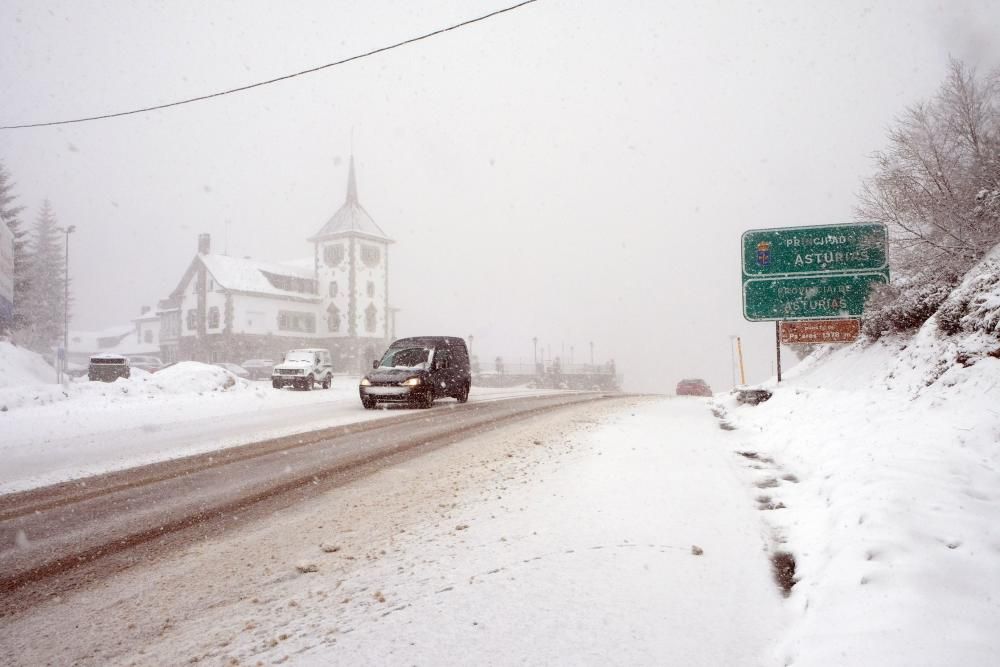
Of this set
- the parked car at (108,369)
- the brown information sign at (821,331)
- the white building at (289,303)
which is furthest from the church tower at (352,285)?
the brown information sign at (821,331)

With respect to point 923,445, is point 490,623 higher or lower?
lower

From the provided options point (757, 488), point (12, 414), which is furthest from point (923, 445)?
point (12, 414)

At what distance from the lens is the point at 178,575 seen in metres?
3.48

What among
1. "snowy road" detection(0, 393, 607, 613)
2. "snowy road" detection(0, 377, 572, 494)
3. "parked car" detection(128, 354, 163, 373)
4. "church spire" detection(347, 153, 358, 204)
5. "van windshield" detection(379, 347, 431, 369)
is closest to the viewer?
"snowy road" detection(0, 393, 607, 613)

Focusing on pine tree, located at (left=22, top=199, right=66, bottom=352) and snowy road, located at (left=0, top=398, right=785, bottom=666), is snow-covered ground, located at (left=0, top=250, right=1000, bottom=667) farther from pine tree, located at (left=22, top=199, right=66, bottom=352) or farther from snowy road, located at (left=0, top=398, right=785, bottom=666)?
pine tree, located at (left=22, top=199, right=66, bottom=352)

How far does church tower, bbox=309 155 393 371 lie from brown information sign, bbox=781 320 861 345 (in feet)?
171

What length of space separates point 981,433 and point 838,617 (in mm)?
3052

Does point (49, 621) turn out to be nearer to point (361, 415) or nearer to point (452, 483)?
point (452, 483)

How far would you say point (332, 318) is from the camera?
2485 inches

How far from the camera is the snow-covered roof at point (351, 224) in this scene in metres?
63.6

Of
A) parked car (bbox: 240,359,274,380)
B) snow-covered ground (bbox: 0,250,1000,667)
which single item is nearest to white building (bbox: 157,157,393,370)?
parked car (bbox: 240,359,274,380)

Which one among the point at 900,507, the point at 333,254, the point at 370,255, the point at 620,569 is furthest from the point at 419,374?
the point at 333,254

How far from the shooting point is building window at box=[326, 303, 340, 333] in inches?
2472

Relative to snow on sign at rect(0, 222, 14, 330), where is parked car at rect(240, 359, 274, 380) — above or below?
below
